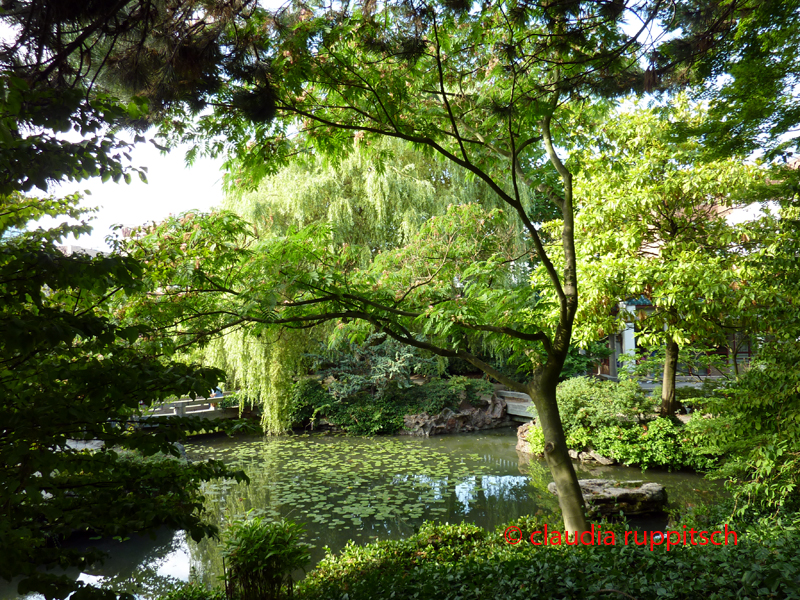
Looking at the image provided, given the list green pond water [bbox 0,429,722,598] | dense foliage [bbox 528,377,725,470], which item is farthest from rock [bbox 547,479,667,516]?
dense foliage [bbox 528,377,725,470]

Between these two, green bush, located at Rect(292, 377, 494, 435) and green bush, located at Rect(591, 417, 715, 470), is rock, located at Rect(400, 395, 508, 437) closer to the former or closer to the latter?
green bush, located at Rect(292, 377, 494, 435)

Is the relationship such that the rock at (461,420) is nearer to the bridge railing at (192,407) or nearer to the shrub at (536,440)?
the shrub at (536,440)

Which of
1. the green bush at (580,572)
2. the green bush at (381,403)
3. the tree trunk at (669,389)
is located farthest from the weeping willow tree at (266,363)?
the tree trunk at (669,389)

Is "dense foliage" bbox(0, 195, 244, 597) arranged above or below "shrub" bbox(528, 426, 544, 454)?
above

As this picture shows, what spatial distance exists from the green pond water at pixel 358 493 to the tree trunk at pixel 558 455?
1935 mm

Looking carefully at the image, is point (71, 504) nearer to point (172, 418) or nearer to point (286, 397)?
point (172, 418)

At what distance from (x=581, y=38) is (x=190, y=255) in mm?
2859

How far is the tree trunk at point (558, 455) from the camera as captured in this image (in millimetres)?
3850

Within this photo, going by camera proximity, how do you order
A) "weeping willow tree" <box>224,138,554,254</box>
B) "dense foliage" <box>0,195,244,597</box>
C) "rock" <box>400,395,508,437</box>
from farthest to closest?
"rock" <box>400,395,508,437</box>
"weeping willow tree" <box>224,138,554,254</box>
"dense foliage" <box>0,195,244,597</box>

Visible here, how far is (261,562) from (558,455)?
227 cm

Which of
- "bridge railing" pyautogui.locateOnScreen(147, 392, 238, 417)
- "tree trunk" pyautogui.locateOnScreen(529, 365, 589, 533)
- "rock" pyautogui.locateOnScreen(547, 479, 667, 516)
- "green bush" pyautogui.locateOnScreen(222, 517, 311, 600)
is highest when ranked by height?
"tree trunk" pyautogui.locateOnScreen(529, 365, 589, 533)

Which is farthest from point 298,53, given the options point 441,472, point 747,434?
point 441,472

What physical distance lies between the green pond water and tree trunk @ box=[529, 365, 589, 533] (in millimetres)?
1935

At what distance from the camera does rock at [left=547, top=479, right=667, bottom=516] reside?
20.3 ft
